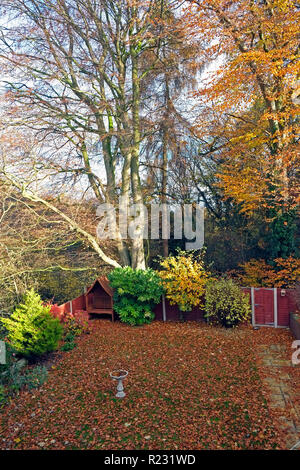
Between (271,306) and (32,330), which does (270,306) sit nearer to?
(271,306)

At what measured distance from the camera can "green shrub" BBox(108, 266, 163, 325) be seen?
9.75 metres

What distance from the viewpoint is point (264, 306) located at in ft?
31.3

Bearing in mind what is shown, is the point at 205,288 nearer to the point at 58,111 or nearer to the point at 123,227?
the point at 123,227

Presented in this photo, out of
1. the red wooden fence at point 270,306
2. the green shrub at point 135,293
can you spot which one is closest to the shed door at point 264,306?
the red wooden fence at point 270,306

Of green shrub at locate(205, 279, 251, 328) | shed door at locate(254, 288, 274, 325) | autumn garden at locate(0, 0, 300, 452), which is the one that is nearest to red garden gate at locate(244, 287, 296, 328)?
shed door at locate(254, 288, 274, 325)

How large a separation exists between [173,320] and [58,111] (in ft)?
25.3

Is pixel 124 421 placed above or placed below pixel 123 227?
below

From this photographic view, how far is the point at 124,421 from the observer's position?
4.86 metres

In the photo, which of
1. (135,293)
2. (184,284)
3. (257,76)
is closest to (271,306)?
(184,284)

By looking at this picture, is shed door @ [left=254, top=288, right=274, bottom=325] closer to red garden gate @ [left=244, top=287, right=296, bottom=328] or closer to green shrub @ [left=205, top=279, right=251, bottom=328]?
red garden gate @ [left=244, top=287, right=296, bottom=328]

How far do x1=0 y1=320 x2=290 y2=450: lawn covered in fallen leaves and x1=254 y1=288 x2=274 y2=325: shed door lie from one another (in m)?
1.12

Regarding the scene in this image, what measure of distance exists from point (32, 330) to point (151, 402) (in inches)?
125
